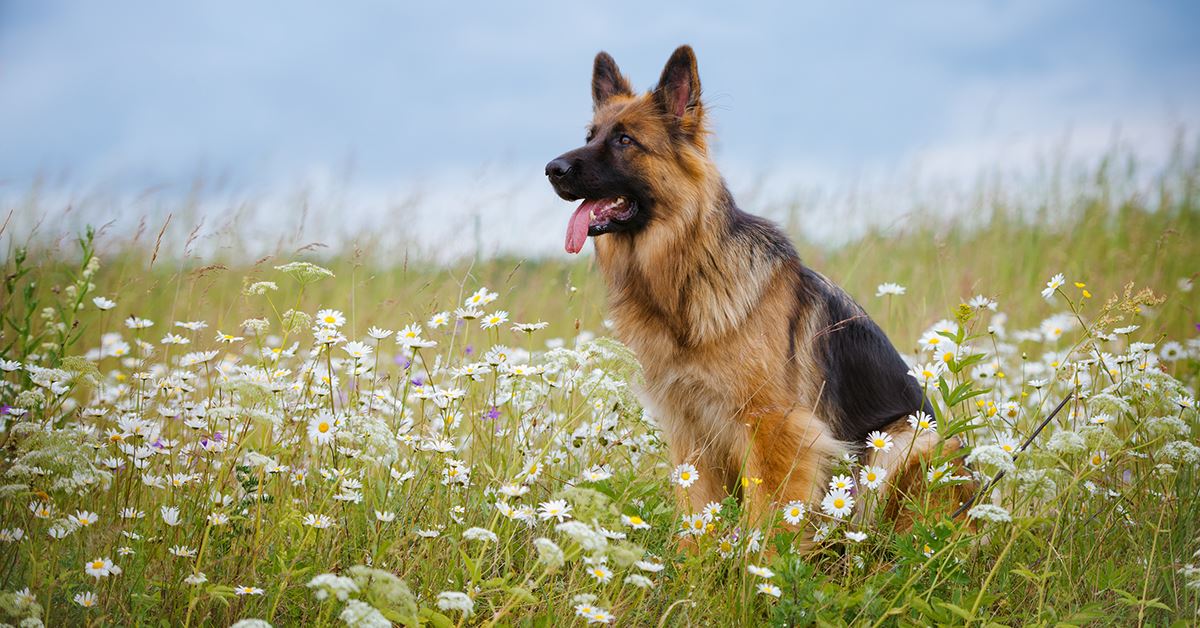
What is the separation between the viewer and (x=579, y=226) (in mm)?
3977

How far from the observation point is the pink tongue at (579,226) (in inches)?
152

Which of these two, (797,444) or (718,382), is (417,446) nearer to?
(718,382)

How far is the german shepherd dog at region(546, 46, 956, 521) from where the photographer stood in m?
3.64

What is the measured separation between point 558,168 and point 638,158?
38 centimetres

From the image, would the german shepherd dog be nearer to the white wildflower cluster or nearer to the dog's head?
the dog's head

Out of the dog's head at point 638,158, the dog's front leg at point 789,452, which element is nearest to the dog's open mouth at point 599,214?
the dog's head at point 638,158

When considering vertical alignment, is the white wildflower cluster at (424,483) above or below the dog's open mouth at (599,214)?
below

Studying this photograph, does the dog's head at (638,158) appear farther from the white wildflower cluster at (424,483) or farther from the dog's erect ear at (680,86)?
the white wildflower cluster at (424,483)

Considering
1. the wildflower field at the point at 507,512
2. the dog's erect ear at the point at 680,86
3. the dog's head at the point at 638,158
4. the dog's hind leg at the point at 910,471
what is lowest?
the dog's hind leg at the point at 910,471

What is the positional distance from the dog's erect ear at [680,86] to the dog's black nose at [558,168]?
560mm

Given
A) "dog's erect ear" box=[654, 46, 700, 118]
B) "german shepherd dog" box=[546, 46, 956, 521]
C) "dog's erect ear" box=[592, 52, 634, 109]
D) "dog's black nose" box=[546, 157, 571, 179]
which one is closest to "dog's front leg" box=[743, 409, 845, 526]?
"german shepherd dog" box=[546, 46, 956, 521]

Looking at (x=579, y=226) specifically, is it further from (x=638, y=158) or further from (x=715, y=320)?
(x=715, y=320)

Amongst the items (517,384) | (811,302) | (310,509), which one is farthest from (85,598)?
(811,302)

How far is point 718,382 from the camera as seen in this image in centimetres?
366
